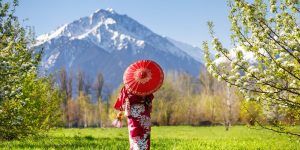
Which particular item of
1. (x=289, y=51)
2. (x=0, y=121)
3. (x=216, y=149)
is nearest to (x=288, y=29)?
(x=289, y=51)

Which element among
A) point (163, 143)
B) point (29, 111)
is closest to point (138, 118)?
point (163, 143)

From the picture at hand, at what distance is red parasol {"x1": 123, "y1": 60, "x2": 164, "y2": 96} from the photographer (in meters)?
10.0

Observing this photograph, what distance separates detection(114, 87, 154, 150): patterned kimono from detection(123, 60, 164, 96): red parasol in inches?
11.0

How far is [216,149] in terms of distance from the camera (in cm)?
1554

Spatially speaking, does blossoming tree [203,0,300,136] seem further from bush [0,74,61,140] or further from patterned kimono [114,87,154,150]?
bush [0,74,61,140]

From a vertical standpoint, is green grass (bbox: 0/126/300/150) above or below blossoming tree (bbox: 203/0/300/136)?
below

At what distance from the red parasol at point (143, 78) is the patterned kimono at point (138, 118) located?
0.28m

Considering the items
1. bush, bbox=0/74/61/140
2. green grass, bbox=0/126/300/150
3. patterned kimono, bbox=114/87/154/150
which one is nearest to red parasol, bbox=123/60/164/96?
patterned kimono, bbox=114/87/154/150

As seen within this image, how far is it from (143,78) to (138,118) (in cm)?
86

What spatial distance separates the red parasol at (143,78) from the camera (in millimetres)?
10039

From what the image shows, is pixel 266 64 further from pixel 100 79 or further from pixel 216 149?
pixel 100 79

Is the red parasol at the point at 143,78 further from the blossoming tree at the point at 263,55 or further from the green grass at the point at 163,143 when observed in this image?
the green grass at the point at 163,143

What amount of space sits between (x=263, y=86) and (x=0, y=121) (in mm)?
7966

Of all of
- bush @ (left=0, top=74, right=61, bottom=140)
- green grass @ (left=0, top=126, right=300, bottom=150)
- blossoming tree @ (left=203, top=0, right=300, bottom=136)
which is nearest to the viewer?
blossoming tree @ (left=203, top=0, right=300, bottom=136)
